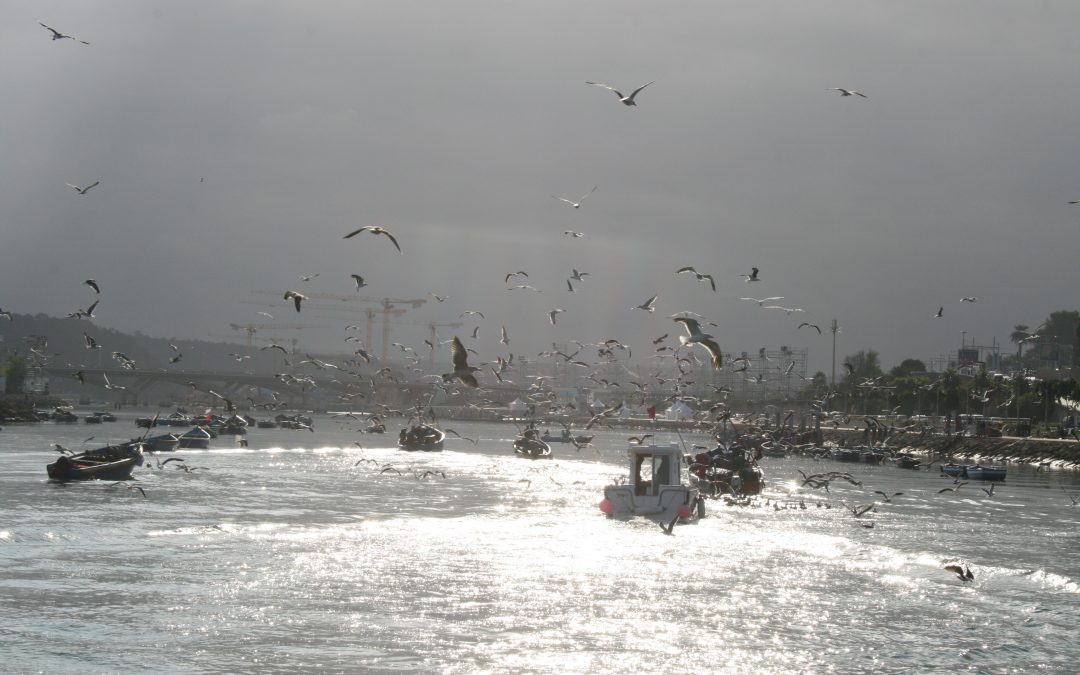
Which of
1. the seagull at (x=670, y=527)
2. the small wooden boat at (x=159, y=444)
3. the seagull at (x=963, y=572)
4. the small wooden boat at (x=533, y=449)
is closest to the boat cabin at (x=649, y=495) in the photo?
the seagull at (x=670, y=527)

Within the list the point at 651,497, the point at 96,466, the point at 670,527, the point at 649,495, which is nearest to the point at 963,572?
the point at 670,527

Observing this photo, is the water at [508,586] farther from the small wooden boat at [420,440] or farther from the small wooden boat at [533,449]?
the small wooden boat at [420,440]

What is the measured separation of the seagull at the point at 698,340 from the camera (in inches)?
1240

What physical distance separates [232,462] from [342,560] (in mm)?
58932

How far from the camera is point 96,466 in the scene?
67.9 m

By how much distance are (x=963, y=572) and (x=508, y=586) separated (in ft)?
52.6

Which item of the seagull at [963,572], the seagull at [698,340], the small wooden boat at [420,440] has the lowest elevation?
the small wooden boat at [420,440]

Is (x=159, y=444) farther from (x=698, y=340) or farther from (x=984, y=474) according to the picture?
(x=698, y=340)

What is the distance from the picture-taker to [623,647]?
27.9m

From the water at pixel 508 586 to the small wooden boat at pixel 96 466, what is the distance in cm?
241

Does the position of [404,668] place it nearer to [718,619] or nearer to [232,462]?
[718,619]

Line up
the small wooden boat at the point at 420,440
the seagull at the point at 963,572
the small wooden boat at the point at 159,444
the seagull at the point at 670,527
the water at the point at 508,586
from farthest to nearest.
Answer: the small wooden boat at the point at 420,440, the small wooden boat at the point at 159,444, the seagull at the point at 670,527, the seagull at the point at 963,572, the water at the point at 508,586

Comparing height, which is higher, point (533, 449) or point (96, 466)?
point (96, 466)

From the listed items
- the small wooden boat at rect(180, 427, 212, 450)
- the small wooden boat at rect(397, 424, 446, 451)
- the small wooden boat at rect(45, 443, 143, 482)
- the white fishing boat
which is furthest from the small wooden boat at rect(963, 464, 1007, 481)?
Result: the small wooden boat at rect(180, 427, 212, 450)
